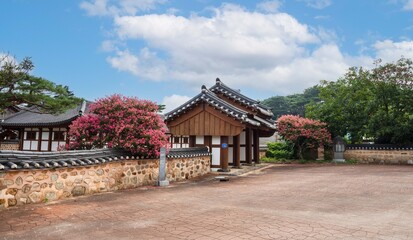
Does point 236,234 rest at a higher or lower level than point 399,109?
lower

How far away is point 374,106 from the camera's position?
75.9 ft

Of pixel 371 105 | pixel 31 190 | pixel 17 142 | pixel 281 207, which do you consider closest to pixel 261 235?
pixel 281 207

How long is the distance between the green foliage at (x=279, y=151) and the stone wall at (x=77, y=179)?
14.3 meters

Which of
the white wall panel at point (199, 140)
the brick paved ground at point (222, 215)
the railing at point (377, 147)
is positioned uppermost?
the white wall panel at point (199, 140)

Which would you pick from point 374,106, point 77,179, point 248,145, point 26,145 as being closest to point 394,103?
point 374,106

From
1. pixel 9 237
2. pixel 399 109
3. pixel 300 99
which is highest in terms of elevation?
pixel 300 99

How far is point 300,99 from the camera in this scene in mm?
72500

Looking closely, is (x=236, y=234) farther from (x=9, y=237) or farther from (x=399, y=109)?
(x=399, y=109)

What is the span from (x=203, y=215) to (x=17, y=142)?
32.2m

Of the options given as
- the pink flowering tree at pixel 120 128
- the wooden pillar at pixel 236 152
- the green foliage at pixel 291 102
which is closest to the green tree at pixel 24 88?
the pink flowering tree at pixel 120 128

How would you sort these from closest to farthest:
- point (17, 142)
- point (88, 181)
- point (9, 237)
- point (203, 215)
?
point (9, 237), point (203, 215), point (88, 181), point (17, 142)

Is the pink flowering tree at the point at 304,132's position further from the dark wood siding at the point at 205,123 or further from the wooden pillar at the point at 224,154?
the dark wood siding at the point at 205,123

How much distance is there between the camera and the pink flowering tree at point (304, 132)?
2354 centimetres

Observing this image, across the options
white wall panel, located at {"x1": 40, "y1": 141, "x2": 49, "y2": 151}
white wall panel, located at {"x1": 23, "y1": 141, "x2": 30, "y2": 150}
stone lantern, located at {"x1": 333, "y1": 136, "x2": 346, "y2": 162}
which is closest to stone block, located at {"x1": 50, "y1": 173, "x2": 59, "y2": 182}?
stone lantern, located at {"x1": 333, "y1": 136, "x2": 346, "y2": 162}
